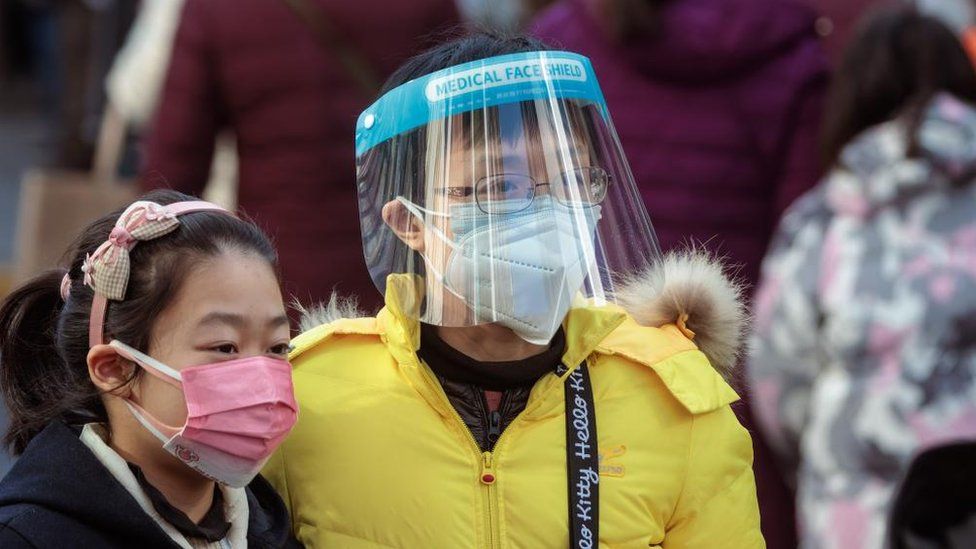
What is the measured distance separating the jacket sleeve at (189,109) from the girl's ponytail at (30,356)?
2186 mm

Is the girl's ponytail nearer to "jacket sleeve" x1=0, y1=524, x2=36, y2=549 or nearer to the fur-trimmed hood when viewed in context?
"jacket sleeve" x1=0, y1=524, x2=36, y2=549

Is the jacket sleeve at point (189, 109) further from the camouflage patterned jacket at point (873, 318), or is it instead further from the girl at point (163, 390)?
the girl at point (163, 390)

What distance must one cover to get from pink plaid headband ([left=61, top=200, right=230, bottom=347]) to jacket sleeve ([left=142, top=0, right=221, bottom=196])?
7.62 feet

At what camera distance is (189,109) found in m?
5.54

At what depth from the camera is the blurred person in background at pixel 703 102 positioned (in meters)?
5.34

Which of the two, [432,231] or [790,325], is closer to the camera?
[432,231]

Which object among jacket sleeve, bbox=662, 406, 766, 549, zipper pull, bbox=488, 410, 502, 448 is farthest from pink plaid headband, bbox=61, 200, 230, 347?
jacket sleeve, bbox=662, 406, 766, 549

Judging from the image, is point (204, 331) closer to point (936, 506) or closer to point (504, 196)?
point (504, 196)

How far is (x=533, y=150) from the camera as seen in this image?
3.15 metres

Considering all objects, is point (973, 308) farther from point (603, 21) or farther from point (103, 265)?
point (103, 265)

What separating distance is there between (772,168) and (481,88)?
8.24 feet

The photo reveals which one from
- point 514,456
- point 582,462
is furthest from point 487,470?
point 582,462

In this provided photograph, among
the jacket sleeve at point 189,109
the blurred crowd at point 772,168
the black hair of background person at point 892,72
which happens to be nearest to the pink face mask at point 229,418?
the blurred crowd at point 772,168

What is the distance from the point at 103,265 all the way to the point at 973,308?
110 inches
